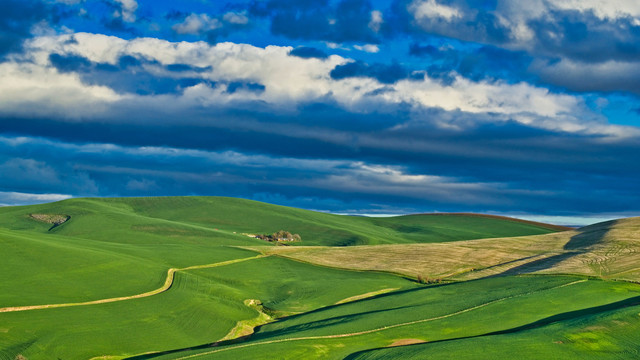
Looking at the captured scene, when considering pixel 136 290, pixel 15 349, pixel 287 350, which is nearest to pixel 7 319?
pixel 15 349

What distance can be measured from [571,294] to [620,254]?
27.0m

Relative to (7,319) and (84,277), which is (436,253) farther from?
(7,319)

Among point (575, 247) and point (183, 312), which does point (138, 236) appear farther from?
point (575, 247)

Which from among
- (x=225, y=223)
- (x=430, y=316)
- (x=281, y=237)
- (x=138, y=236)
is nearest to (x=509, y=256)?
(x=430, y=316)

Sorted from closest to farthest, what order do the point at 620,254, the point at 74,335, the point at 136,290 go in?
the point at 74,335
the point at 136,290
the point at 620,254

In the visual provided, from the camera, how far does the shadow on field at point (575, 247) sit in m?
81.6

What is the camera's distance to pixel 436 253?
9494cm

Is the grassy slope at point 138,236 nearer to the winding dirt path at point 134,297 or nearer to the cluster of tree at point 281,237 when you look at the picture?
the winding dirt path at point 134,297

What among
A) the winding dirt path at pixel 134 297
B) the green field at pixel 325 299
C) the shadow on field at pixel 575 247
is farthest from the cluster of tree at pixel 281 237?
the shadow on field at pixel 575 247

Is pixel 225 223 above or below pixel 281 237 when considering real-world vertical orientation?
above

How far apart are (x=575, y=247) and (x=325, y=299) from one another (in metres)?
46.2

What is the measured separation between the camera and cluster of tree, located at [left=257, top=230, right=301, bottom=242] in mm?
138500

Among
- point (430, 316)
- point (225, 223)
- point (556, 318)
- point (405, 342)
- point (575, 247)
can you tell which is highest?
point (225, 223)

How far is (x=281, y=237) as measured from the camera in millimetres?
140375
